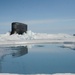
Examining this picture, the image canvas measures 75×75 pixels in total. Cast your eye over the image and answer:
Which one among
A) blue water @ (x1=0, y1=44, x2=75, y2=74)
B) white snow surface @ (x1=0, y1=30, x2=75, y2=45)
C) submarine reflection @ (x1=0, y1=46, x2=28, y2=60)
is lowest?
white snow surface @ (x1=0, y1=30, x2=75, y2=45)

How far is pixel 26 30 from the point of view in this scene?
37.8m

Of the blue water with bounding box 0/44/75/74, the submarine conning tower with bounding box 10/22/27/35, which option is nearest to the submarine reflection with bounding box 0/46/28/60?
the blue water with bounding box 0/44/75/74

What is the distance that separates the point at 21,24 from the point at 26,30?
1648 millimetres

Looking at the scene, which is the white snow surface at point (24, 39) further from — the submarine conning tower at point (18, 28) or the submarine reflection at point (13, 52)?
the submarine reflection at point (13, 52)

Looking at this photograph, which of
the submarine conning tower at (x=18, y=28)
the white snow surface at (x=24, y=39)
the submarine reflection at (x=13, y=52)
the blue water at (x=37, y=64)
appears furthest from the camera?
the submarine conning tower at (x=18, y=28)

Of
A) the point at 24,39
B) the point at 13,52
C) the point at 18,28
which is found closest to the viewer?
the point at 13,52

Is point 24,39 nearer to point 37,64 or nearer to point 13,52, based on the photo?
point 13,52

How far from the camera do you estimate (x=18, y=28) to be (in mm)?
35562

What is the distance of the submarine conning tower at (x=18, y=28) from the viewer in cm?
3424

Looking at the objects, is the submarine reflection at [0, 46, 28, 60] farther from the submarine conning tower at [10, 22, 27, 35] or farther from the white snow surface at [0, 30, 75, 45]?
the submarine conning tower at [10, 22, 27, 35]

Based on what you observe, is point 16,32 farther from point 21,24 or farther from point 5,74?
point 5,74

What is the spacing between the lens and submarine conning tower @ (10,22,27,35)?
3424 cm

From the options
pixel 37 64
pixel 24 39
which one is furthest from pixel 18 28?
pixel 37 64

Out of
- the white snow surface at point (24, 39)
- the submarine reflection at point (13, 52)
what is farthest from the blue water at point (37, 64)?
the white snow surface at point (24, 39)
